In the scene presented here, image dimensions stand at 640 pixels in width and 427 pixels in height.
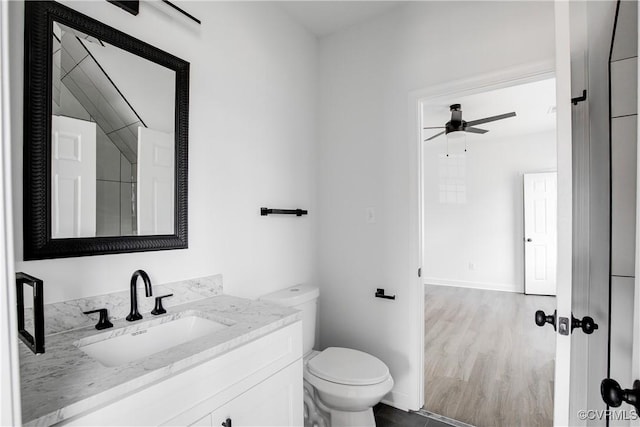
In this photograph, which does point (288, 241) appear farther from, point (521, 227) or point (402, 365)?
point (521, 227)

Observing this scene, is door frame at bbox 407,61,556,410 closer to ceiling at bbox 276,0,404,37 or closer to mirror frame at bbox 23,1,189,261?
ceiling at bbox 276,0,404,37

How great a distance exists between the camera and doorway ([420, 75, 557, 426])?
248 centimetres

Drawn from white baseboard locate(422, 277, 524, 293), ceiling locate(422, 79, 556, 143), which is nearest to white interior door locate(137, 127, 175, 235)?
ceiling locate(422, 79, 556, 143)

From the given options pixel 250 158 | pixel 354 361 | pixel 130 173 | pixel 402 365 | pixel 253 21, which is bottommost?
pixel 402 365

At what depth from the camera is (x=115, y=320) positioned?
4.05 ft

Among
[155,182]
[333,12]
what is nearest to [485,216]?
[333,12]

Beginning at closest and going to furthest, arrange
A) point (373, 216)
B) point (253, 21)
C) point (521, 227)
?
1. point (253, 21)
2. point (373, 216)
3. point (521, 227)

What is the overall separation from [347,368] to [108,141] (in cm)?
157

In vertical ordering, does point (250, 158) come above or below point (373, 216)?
above

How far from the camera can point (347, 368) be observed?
1.74 metres

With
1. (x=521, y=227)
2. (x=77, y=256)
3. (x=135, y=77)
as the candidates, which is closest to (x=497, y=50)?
(x=135, y=77)

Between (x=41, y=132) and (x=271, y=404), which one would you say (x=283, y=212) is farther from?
(x=41, y=132)

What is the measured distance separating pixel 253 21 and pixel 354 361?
207 cm

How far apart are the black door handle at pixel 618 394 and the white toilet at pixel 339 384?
1.07m
